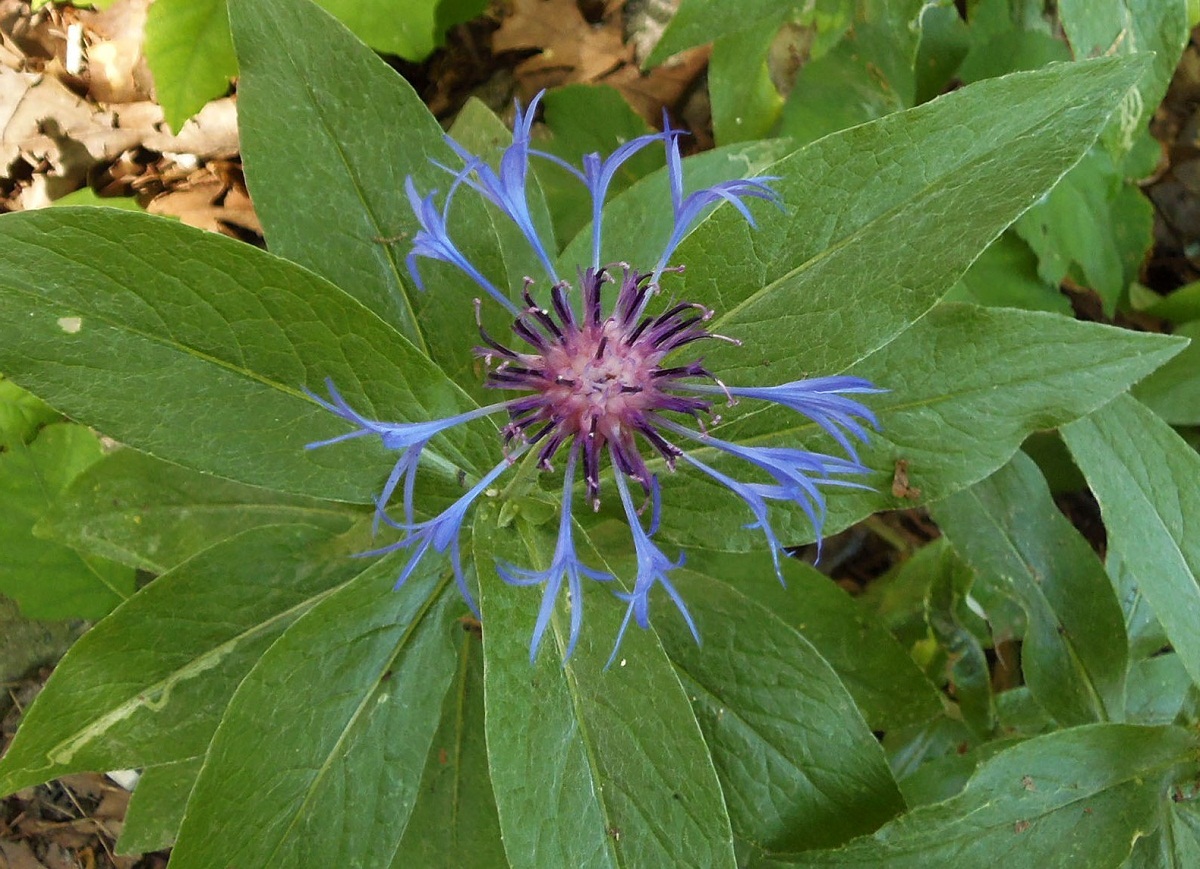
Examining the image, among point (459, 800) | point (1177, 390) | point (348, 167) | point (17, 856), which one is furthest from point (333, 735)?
point (1177, 390)

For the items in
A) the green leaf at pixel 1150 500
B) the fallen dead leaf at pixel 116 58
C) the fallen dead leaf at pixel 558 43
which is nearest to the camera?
the green leaf at pixel 1150 500

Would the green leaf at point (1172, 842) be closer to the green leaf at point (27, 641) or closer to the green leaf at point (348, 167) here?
the green leaf at point (348, 167)

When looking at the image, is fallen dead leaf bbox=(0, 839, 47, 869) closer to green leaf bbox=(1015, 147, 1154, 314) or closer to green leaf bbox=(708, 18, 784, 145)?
green leaf bbox=(708, 18, 784, 145)

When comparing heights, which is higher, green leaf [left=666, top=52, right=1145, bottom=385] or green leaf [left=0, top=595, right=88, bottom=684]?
green leaf [left=666, top=52, right=1145, bottom=385]

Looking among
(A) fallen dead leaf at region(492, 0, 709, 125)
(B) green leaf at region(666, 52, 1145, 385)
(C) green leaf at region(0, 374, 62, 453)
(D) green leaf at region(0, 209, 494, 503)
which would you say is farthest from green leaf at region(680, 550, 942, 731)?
(A) fallen dead leaf at region(492, 0, 709, 125)

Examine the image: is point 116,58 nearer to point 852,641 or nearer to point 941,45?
point 941,45

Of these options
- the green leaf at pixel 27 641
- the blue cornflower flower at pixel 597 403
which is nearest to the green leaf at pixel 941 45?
the blue cornflower flower at pixel 597 403
